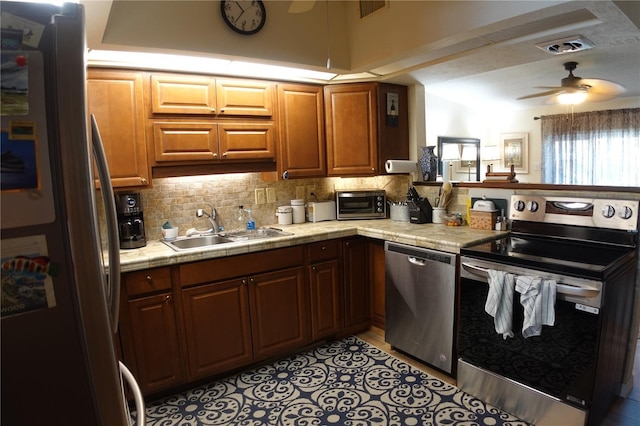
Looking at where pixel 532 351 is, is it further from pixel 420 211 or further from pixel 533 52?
pixel 533 52

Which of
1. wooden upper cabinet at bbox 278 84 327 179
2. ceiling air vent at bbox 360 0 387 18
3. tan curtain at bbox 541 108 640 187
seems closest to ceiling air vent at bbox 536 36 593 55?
ceiling air vent at bbox 360 0 387 18

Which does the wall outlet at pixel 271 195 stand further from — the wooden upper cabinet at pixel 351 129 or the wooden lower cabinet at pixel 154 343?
the wooden lower cabinet at pixel 154 343

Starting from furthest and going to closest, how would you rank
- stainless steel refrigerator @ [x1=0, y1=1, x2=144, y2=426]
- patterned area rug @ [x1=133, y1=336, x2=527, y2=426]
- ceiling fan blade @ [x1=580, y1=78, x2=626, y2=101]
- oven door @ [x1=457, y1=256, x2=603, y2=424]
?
1. ceiling fan blade @ [x1=580, y1=78, x2=626, y2=101]
2. patterned area rug @ [x1=133, y1=336, x2=527, y2=426]
3. oven door @ [x1=457, y1=256, x2=603, y2=424]
4. stainless steel refrigerator @ [x1=0, y1=1, x2=144, y2=426]

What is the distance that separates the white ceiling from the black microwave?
1.00 meters

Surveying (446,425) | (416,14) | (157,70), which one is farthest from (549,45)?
(157,70)

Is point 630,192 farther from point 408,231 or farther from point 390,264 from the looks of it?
point 390,264

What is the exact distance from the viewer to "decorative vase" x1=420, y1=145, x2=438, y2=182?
340cm

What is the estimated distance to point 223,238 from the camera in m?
3.01

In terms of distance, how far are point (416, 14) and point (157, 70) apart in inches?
68.2

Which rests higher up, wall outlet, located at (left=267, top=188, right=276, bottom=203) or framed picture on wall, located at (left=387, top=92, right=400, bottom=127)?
framed picture on wall, located at (left=387, top=92, right=400, bottom=127)

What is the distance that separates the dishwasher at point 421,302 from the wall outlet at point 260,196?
3.83 ft

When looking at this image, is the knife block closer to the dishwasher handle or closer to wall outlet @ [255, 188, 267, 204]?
the dishwasher handle

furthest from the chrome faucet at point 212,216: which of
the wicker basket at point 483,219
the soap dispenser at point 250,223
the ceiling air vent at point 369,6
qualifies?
the wicker basket at point 483,219

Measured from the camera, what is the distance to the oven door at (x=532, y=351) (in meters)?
1.91
